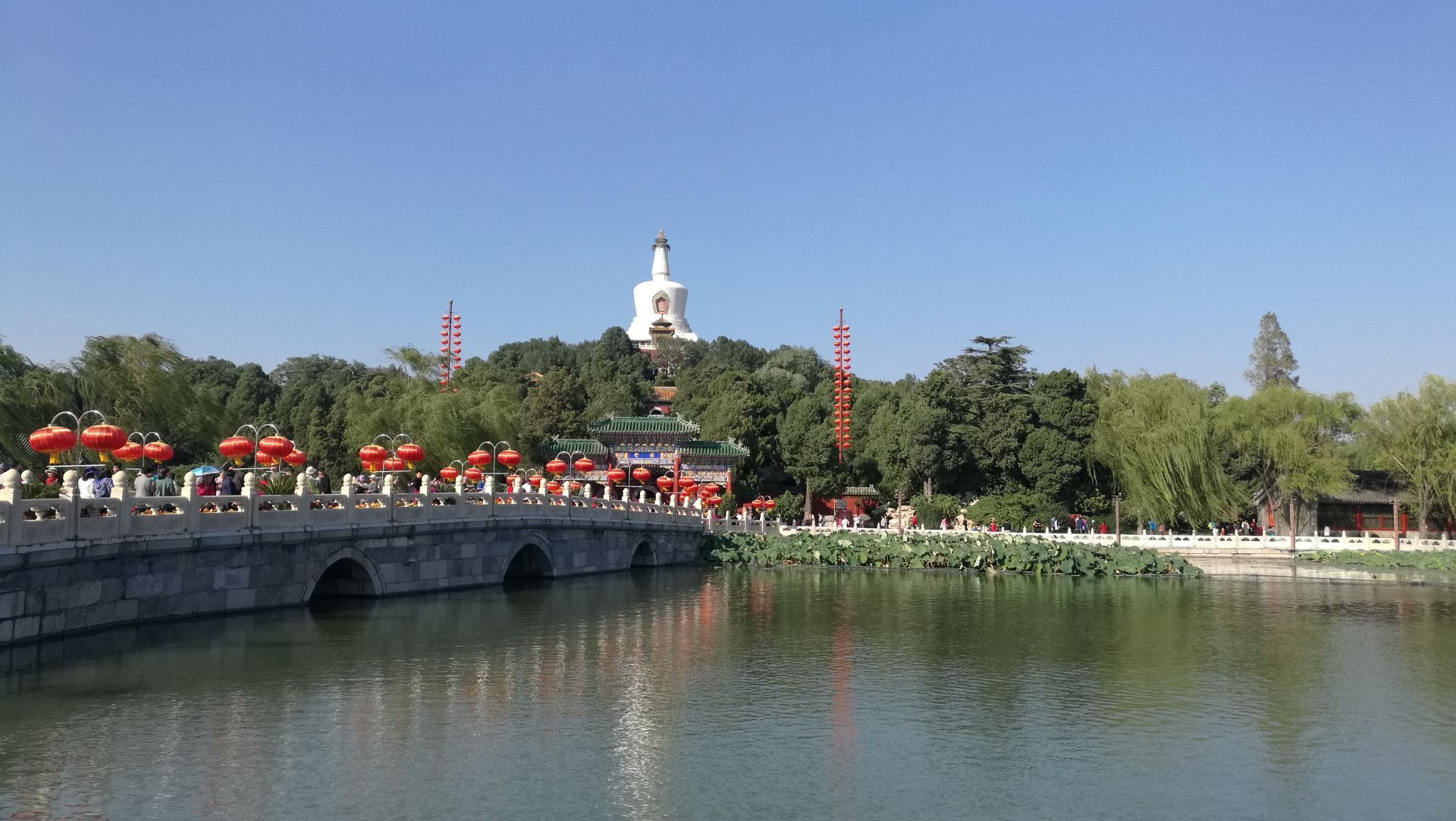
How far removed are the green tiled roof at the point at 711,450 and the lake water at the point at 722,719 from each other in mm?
25835

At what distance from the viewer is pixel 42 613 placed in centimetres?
1534

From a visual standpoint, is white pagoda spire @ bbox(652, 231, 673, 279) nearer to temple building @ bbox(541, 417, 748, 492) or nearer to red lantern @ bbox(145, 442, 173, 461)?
temple building @ bbox(541, 417, 748, 492)

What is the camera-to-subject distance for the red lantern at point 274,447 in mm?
21266

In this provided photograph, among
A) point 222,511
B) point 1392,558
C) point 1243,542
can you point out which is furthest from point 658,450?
point 222,511

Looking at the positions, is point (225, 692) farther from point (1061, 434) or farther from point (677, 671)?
point (1061, 434)

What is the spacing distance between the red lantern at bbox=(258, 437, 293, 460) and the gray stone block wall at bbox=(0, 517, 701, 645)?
5.96 ft

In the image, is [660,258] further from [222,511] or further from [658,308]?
[222,511]

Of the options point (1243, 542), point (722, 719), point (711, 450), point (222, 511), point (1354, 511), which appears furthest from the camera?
point (711, 450)


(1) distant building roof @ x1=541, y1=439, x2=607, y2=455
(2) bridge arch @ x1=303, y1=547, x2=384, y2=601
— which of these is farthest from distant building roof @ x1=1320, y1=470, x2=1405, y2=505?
(2) bridge arch @ x1=303, y1=547, x2=384, y2=601

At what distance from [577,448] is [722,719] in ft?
120

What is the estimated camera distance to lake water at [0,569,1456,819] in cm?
1051

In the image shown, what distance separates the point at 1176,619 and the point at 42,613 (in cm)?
1990

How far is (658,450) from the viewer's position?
4903 centimetres

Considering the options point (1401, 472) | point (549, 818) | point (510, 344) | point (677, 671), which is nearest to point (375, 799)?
point (549, 818)
